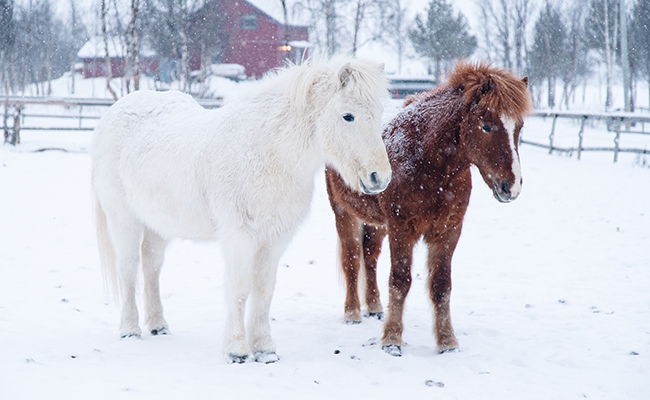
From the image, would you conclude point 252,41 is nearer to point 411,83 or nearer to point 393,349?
point 411,83

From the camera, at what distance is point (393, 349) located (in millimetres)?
3404

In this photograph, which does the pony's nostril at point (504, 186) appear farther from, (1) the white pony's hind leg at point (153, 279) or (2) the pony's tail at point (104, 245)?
(2) the pony's tail at point (104, 245)

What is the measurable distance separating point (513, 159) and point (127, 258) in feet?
9.00

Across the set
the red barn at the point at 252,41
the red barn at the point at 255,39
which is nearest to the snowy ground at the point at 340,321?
the red barn at the point at 252,41

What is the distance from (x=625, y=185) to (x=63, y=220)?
32.8 feet

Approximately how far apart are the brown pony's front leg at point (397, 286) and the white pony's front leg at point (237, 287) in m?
1.01

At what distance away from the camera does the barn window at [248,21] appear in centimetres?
3173

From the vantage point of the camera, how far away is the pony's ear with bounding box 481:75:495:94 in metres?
3.16

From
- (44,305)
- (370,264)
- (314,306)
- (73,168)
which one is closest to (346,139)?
(370,264)

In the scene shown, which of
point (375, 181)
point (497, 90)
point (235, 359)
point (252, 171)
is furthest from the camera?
point (497, 90)

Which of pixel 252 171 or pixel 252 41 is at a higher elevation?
pixel 252 41

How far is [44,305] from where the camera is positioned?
4.05 meters

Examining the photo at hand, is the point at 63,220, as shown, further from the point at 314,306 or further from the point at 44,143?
the point at 44,143

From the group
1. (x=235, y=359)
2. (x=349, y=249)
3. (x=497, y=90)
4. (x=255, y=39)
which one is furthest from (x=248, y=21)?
(x=235, y=359)
